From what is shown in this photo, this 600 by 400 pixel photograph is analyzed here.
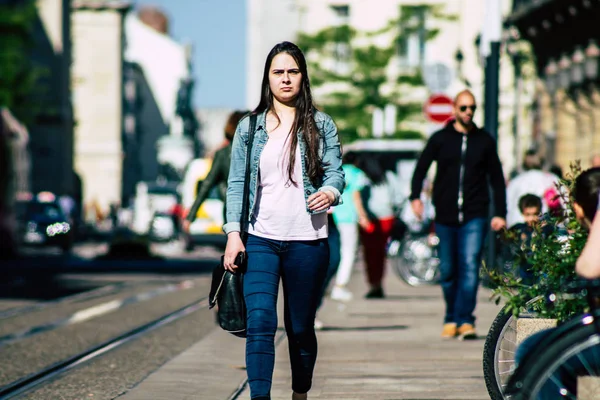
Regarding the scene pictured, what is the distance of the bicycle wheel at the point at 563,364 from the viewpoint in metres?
4.55

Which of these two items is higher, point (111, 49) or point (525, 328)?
point (111, 49)

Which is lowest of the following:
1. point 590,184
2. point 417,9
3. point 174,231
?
point 174,231

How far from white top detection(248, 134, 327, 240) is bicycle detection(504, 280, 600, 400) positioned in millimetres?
1735

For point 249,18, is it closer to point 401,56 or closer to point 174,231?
point 401,56

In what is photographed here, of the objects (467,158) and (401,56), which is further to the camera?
(401,56)

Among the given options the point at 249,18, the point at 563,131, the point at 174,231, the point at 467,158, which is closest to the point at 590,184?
the point at 467,158

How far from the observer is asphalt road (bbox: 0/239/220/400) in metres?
8.79

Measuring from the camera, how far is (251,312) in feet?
20.3

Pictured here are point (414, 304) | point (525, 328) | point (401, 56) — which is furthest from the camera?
point (401, 56)

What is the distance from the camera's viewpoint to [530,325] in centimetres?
614

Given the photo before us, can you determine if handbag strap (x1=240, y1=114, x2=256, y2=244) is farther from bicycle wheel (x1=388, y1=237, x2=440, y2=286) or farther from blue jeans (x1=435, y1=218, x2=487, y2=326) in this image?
bicycle wheel (x1=388, y1=237, x2=440, y2=286)

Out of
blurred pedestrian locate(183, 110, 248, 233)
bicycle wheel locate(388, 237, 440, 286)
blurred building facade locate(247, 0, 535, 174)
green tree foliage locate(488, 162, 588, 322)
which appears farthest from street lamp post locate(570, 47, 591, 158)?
green tree foliage locate(488, 162, 588, 322)

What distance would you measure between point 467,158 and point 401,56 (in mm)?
44056

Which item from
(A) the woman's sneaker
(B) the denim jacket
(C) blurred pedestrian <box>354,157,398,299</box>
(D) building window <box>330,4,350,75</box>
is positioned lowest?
(A) the woman's sneaker
